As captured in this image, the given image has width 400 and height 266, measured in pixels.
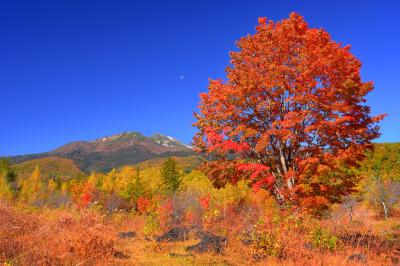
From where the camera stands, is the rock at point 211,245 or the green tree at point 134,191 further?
the green tree at point 134,191

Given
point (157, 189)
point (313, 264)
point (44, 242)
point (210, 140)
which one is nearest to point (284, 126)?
point (210, 140)

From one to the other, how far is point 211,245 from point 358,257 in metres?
4.59

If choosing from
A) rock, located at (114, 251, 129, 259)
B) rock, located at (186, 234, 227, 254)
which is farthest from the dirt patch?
rock, located at (114, 251, 129, 259)

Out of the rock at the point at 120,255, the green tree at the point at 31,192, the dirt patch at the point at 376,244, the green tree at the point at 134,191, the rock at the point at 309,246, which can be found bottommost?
the dirt patch at the point at 376,244

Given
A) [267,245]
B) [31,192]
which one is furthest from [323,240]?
[31,192]

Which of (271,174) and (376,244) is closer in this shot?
(376,244)

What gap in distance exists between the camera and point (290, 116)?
14.7 m

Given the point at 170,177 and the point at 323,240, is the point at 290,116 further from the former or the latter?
the point at 170,177

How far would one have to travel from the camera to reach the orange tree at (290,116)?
1468cm

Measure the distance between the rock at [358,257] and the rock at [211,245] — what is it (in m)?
3.97

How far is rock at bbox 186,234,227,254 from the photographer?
39.4 feet

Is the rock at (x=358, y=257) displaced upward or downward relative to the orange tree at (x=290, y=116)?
downward

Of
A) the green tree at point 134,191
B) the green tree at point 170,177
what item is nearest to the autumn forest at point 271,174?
the green tree at point 134,191

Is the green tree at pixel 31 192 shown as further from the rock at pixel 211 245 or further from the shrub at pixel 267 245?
the shrub at pixel 267 245
